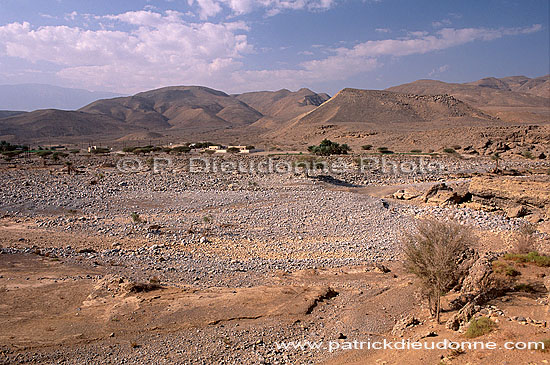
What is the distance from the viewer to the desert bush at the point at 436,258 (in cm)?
655

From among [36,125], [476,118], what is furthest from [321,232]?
[36,125]

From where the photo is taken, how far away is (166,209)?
16.4 m

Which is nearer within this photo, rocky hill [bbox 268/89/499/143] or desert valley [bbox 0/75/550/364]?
desert valley [bbox 0/75/550/364]

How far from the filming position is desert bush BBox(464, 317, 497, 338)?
5.48 meters

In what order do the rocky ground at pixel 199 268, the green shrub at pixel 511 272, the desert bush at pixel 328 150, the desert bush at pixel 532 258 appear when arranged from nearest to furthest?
1. the rocky ground at pixel 199 268
2. the green shrub at pixel 511 272
3. the desert bush at pixel 532 258
4. the desert bush at pixel 328 150

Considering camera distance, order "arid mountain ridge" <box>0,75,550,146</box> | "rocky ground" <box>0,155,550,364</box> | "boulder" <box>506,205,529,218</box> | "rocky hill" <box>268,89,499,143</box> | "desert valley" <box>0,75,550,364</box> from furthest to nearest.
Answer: "arid mountain ridge" <box>0,75,550,146</box>, "rocky hill" <box>268,89,499,143</box>, "boulder" <box>506,205,529,218</box>, "rocky ground" <box>0,155,550,364</box>, "desert valley" <box>0,75,550,364</box>

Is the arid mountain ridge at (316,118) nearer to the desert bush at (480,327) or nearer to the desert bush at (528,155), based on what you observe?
the desert bush at (528,155)

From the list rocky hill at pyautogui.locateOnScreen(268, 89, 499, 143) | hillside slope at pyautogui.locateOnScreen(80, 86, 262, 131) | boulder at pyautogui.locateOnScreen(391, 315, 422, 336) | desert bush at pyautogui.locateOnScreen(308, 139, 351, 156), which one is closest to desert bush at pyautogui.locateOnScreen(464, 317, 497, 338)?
boulder at pyautogui.locateOnScreen(391, 315, 422, 336)

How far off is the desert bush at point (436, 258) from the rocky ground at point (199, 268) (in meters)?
0.93

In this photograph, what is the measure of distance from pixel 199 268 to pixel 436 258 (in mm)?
5662

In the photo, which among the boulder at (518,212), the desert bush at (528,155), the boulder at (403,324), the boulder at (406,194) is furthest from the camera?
the desert bush at (528,155)

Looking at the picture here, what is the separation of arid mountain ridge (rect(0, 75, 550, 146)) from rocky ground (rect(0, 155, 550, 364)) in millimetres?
47706

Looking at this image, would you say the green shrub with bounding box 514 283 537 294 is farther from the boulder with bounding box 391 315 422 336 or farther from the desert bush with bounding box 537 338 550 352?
the desert bush with bounding box 537 338 550 352

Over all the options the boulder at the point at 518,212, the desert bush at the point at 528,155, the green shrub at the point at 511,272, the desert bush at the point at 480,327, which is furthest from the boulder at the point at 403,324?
the desert bush at the point at 528,155
